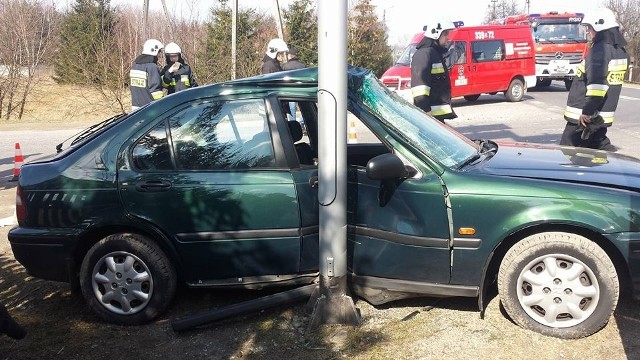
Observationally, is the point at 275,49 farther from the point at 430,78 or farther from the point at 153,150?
the point at 153,150

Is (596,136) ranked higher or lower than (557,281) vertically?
higher

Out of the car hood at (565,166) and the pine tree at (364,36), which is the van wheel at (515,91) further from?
the car hood at (565,166)

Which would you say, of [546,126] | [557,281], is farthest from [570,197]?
[546,126]

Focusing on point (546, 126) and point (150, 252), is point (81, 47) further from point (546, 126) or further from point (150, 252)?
point (150, 252)

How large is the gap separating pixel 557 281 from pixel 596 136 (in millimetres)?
3612

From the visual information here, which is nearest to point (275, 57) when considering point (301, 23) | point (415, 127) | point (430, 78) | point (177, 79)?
point (177, 79)

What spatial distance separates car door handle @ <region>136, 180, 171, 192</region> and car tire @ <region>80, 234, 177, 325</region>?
0.33m

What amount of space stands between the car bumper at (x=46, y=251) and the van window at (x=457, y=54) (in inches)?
601

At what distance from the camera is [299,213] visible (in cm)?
381

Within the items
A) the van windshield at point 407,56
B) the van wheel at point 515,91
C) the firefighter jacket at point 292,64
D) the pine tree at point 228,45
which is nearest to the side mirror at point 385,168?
the firefighter jacket at point 292,64

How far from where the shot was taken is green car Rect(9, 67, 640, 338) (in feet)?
11.5

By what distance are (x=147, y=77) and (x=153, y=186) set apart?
17.2ft

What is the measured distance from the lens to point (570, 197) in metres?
3.44

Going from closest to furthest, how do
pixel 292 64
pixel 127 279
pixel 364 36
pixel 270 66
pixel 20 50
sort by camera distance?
pixel 127 279 < pixel 292 64 < pixel 270 66 < pixel 20 50 < pixel 364 36
